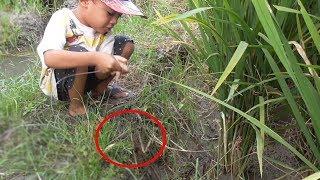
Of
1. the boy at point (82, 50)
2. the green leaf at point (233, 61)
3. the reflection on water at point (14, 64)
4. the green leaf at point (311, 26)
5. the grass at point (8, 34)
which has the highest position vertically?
the green leaf at point (311, 26)

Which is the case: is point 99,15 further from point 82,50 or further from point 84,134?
point 84,134

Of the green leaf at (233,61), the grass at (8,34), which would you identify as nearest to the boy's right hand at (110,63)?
the green leaf at (233,61)

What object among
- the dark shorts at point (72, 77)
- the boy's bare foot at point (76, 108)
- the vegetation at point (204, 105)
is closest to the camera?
the vegetation at point (204, 105)

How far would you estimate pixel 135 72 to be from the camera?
2.52m

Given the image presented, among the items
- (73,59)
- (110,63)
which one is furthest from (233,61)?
(73,59)

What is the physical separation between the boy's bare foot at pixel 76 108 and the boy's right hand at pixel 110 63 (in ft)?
1.20

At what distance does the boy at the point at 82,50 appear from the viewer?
1932 millimetres

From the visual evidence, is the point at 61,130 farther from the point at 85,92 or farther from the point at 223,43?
the point at 223,43

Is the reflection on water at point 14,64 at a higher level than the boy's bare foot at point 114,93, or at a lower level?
lower

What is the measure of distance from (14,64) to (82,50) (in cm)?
120

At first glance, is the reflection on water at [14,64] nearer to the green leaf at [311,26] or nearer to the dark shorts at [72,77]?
the dark shorts at [72,77]

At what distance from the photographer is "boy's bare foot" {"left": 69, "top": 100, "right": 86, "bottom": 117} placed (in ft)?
7.27

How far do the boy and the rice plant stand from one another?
0.38 meters

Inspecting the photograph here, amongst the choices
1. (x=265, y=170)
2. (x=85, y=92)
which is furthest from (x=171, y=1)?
(x=265, y=170)
